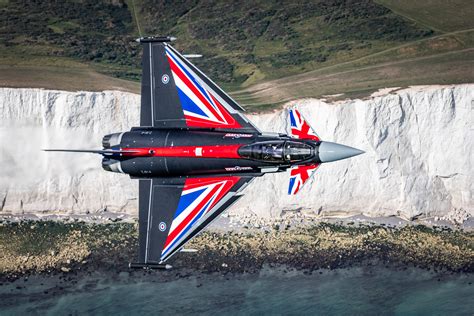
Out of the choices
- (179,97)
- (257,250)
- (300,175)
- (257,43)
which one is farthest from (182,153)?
(257,43)

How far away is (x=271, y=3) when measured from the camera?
100188 millimetres

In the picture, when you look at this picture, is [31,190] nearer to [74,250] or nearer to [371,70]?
[74,250]

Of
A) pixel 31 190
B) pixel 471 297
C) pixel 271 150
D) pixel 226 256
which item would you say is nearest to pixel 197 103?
pixel 271 150

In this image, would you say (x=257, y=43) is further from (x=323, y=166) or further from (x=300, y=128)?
(x=300, y=128)

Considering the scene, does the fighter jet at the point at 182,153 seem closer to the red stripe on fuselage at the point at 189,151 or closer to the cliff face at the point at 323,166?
the red stripe on fuselage at the point at 189,151

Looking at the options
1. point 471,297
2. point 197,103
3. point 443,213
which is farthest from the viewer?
point 443,213

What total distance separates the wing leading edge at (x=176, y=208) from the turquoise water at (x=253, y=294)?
10208 millimetres

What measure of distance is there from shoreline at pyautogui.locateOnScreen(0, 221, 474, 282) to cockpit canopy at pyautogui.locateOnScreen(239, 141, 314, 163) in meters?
15.8

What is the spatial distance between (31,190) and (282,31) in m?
28.9

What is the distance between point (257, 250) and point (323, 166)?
8.33 meters

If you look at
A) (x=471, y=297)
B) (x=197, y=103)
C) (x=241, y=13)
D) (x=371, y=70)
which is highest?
(x=241, y=13)

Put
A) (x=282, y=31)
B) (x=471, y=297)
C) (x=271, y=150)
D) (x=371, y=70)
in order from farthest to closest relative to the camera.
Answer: (x=282, y=31)
(x=371, y=70)
(x=471, y=297)
(x=271, y=150)

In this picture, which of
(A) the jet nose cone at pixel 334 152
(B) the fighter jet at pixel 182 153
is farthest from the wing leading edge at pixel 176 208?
(A) the jet nose cone at pixel 334 152

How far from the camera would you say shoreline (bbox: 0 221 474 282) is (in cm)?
7781
